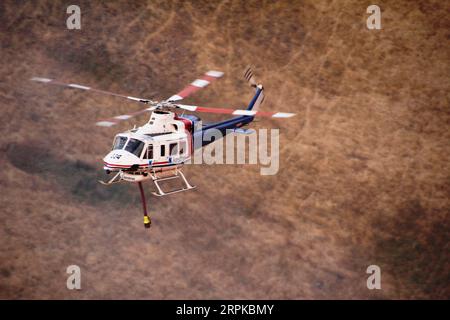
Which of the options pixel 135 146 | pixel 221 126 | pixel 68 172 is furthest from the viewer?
pixel 68 172

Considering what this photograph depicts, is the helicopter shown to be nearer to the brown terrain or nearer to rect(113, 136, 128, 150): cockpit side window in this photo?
rect(113, 136, 128, 150): cockpit side window

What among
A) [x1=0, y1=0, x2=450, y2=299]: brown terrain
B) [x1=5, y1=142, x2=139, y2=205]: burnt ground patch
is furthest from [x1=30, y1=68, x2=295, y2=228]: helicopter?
[x1=5, y1=142, x2=139, y2=205]: burnt ground patch

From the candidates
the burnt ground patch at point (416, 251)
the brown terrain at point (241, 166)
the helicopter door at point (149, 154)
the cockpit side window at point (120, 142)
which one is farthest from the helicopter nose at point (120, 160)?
the burnt ground patch at point (416, 251)

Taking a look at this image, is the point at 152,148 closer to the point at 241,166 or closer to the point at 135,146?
the point at 135,146

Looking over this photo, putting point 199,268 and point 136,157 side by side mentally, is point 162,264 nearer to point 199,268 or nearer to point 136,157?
point 199,268

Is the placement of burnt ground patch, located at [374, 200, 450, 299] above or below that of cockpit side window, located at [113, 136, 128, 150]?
below

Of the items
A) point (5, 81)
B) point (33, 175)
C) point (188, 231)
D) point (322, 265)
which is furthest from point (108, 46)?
point (322, 265)

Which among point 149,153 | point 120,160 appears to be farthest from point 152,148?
point 120,160

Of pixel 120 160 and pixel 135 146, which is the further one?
pixel 135 146
